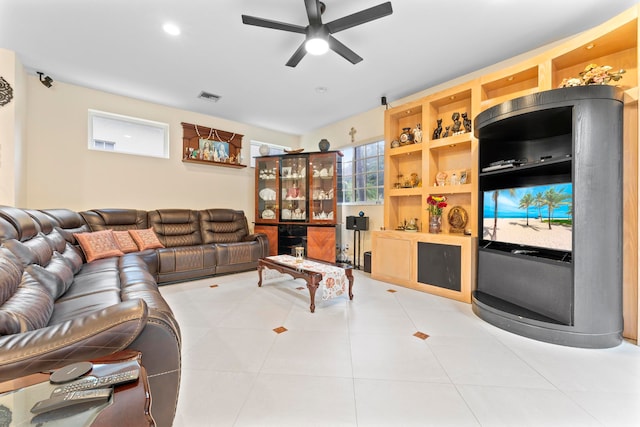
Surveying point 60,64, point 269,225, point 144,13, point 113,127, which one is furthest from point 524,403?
point 113,127

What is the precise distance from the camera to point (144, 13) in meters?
2.35

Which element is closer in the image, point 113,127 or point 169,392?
point 169,392

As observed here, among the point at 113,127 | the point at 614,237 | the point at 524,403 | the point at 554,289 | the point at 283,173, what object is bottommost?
the point at 524,403

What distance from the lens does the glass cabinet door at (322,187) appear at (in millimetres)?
4922

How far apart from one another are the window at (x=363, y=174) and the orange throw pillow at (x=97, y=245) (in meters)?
3.53

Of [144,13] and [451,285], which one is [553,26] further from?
[144,13]

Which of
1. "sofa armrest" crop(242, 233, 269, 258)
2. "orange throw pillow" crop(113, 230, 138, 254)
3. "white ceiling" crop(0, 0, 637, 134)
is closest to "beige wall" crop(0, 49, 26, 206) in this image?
"white ceiling" crop(0, 0, 637, 134)

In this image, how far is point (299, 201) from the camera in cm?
521

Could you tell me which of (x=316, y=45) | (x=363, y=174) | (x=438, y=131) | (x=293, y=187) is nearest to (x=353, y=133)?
(x=363, y=174)

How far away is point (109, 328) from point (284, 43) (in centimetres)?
290

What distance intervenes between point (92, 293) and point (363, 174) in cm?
415

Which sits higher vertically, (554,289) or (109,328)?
(109,328)

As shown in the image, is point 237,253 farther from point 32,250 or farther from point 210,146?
point 32,250

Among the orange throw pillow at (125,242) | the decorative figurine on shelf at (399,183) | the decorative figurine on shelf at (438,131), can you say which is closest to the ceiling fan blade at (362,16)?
the decorative figurine on shelf at (438,131)
